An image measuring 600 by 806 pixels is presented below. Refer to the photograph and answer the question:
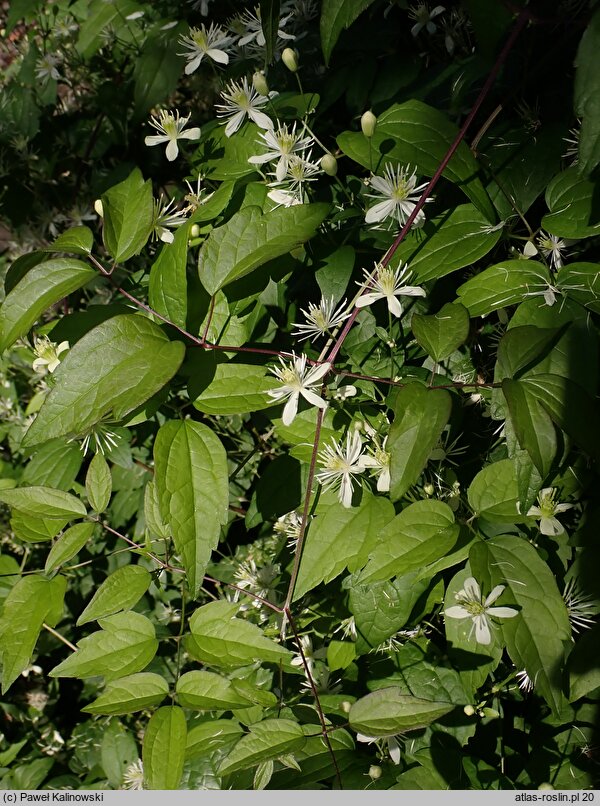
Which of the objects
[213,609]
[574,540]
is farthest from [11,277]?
[574,540]

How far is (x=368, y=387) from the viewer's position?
1215mm

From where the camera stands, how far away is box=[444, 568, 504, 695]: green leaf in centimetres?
114

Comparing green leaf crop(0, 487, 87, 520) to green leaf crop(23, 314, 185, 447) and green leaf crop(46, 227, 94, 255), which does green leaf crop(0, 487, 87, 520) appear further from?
green leaf crop(46, 227, 94, 255)

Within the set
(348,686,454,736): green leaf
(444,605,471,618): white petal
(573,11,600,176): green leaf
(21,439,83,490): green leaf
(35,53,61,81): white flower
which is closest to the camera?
(573,11,600,176): green leaf

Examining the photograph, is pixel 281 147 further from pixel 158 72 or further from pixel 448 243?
pixel 158 72

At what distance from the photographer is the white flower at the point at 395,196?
111 centimetres

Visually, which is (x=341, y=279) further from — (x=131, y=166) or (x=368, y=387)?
(x=131, y=166)

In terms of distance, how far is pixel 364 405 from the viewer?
121 centimetres

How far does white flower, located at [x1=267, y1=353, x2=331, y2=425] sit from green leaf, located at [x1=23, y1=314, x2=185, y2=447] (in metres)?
0.16

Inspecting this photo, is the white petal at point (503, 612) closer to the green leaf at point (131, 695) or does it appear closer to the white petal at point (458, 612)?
the white petal at point (458, 612)

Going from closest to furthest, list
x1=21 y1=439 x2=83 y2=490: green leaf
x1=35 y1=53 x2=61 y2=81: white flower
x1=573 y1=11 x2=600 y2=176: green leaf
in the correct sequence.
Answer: x1=573 y1=11 x2=600 y2=176: green leaf → x1=21 y1=439 x2=83 y2=490: green leaf → x1=35 y1=53 x2=61 y2=81: white flower

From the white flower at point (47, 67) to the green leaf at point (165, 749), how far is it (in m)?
2.00

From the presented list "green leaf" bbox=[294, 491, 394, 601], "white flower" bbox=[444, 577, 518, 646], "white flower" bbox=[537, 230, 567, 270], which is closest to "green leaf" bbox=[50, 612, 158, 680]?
"green leaf" bbox=[294, 491, 394, 601]

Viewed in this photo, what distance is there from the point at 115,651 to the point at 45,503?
311mm
